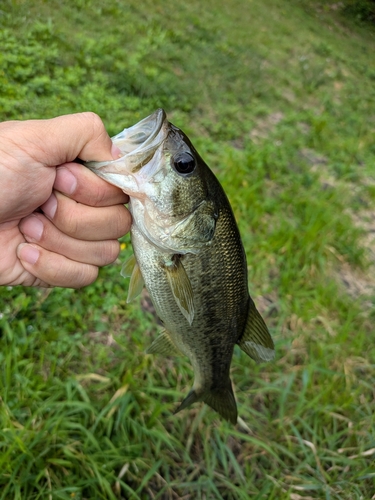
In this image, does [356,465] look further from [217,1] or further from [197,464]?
[217,1]

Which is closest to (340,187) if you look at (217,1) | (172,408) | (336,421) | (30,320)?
(336,421)

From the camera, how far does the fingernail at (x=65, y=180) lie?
1441 mm

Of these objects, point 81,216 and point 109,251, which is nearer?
point 81,216

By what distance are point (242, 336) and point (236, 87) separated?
528 cm

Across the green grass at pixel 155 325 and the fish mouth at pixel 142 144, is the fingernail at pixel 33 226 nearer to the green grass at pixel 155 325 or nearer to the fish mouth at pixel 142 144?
the fish mouth at pixel 142 144

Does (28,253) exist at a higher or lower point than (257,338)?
lower

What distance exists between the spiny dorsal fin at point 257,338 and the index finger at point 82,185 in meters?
0.79

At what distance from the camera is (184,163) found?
1373 millimetres

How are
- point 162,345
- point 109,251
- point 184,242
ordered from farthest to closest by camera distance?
point 162,345 → point 109,251 → point 184,242

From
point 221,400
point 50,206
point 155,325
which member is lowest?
point 155,325

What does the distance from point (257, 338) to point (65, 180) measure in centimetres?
105

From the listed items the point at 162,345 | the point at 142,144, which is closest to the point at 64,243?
the point at 142,144

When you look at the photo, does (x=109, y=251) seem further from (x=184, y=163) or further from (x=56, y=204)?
(x=184, y=163)

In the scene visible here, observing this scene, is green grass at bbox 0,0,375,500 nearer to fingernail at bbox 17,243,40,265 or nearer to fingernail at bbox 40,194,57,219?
fingernail at bbox 17,243,40,265
